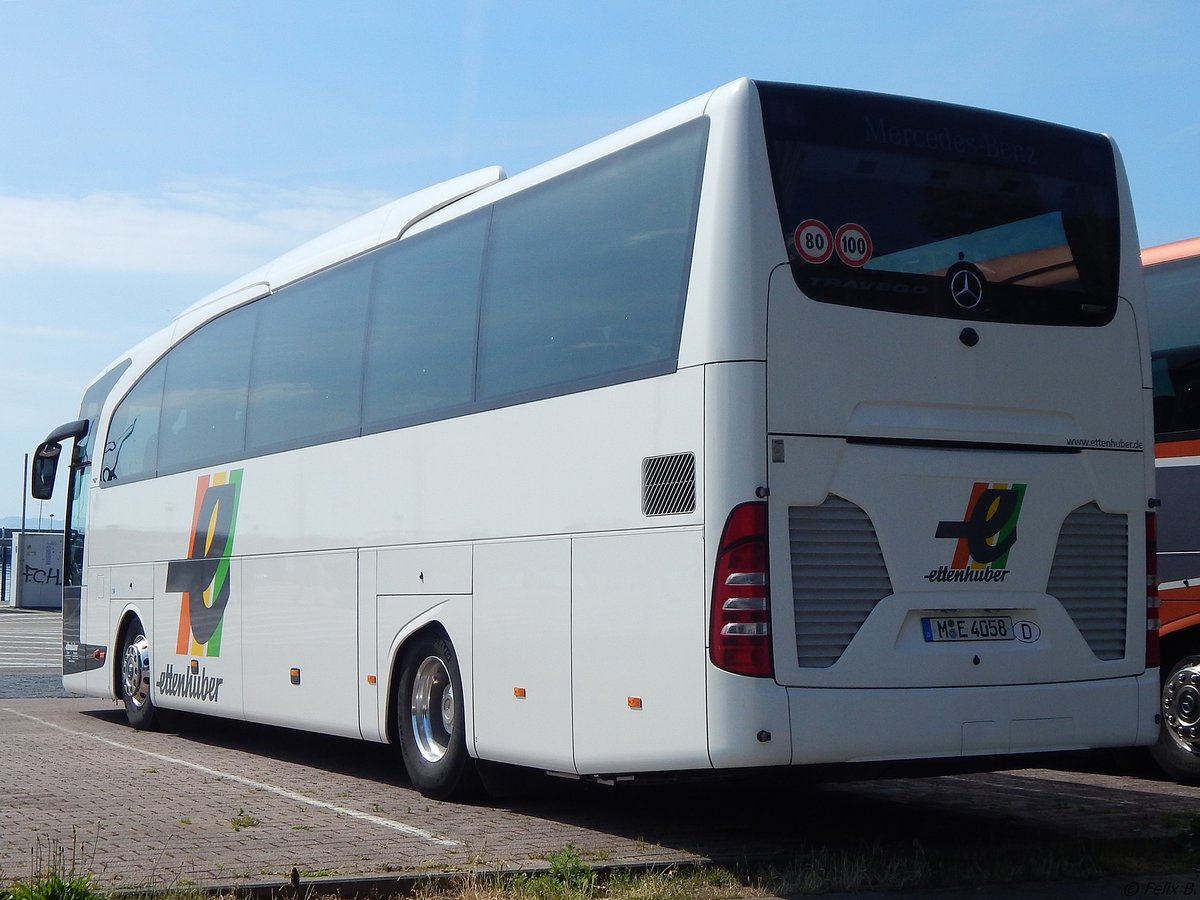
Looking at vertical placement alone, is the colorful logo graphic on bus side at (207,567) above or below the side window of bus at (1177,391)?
below

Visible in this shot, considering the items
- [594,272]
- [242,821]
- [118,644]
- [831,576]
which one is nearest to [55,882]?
[242,821]

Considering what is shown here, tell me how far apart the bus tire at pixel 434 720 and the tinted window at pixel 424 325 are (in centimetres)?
158

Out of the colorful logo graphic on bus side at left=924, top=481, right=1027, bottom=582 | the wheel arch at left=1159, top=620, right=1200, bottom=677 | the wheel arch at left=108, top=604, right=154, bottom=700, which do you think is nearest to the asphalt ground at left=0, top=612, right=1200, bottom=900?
the wheel arch at left=1159, top=620, right=1200, bottom=677

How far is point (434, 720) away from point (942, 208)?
4.73 metres

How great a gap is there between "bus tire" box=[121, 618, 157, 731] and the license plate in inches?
395

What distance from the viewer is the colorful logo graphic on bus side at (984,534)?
25.7ft

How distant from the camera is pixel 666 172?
8133 mm

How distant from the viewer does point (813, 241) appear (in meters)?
7.71

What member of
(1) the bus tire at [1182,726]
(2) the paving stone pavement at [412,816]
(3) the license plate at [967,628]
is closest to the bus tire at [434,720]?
(2) the paving stone pavement at [412,816]

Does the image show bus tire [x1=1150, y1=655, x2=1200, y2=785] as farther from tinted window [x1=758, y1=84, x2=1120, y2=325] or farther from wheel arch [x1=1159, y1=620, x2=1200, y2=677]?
tinted window [x1=758, y1=84, x2=1120, y2=325]

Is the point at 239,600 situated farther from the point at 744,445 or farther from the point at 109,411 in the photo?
the point at 744,445

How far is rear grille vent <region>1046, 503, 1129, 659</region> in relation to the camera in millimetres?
8172

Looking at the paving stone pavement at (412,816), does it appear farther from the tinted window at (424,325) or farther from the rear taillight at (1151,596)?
the tinted window at (424,325)

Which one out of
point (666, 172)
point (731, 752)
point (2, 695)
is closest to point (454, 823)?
point (731, 752)
